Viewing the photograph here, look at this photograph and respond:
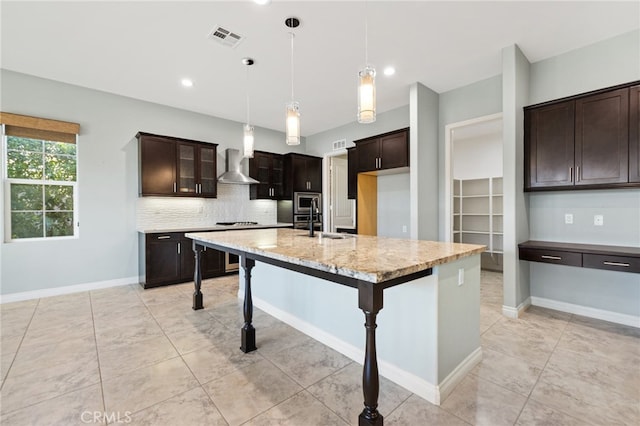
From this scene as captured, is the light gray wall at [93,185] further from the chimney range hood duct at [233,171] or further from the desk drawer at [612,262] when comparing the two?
the desk drawer at [612,262]

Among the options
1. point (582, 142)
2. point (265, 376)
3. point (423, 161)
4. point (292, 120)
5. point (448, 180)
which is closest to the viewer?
point (265, 376)

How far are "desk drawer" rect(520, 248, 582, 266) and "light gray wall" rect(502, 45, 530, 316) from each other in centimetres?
10

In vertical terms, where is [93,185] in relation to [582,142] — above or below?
below

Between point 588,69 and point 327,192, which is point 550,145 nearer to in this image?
point 588,69

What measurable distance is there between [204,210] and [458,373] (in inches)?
186

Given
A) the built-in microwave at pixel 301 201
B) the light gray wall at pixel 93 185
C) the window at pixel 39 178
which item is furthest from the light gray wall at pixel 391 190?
the window at pixel 39 178

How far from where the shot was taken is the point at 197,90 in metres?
4.15

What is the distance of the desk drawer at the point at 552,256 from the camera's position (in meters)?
2.74

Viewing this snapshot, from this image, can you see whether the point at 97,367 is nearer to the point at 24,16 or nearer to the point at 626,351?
the point at 24,16

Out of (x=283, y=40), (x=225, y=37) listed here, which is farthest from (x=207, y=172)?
(x=283, y=40)

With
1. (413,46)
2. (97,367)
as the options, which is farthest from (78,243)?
(413,46)

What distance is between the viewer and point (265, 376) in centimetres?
197

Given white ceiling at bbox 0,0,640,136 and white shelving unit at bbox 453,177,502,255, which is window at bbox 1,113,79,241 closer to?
white ceiling at bbox 0,0,640,136

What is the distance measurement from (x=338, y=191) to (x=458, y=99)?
10.5ft
